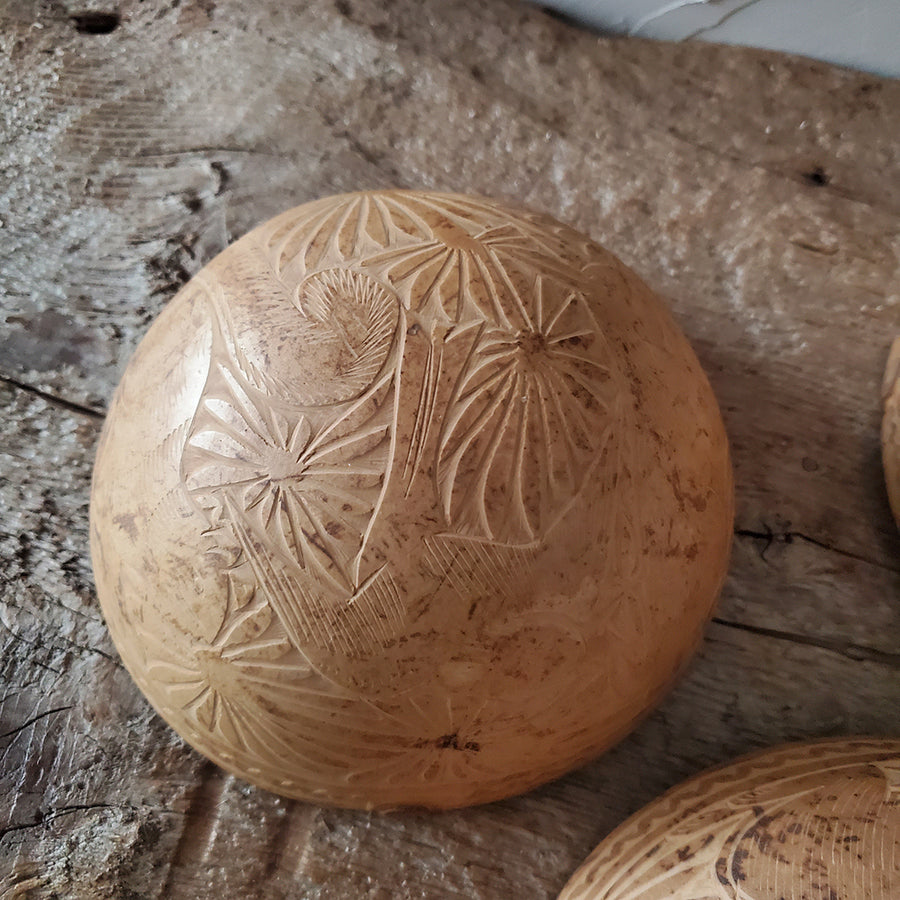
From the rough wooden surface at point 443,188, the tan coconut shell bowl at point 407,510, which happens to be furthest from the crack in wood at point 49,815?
the tan coconut shell bowl at point 407,510

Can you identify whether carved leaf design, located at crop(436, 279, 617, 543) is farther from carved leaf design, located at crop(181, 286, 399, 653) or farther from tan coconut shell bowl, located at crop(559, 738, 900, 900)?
tan coconut shell bowl, located at crop(559, 738, 900, 900)

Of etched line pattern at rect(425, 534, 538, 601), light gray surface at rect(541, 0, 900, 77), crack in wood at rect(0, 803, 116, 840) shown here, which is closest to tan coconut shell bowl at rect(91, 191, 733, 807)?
etched line pattern at rect(425, 534, 538, 601)

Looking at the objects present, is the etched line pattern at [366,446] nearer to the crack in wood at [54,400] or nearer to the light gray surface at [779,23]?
the crack in wood at [54,400]

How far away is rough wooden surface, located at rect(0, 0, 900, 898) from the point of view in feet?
4.39

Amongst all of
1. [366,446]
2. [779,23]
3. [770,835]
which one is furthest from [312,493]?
[779,23]

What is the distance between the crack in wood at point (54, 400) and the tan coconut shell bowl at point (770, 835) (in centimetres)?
126

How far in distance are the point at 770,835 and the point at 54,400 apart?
4.88ft

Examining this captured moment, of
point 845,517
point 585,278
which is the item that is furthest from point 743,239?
point 585,278

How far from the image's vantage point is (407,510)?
877 millimetres

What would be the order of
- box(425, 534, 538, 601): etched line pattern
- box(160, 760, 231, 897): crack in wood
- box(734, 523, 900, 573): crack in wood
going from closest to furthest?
box(425, 534, 538, 601): etched line pattern < box(160, 760, 231, 897): crack in wood < box(734, 523, 900, 573): crack in wood

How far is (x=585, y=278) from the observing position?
3.43 feet

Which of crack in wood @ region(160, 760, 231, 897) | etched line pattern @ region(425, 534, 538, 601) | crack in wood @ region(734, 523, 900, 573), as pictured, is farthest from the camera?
crack in wood @ region(734, 523, 900, 573)

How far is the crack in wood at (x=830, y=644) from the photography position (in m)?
1.40

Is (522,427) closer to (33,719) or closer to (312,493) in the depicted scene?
(312,493)
